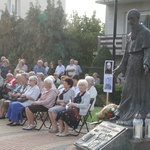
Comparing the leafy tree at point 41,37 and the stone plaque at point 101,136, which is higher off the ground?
the leafy tree at point 41,37

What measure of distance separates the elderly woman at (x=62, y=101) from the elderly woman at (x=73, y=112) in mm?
243

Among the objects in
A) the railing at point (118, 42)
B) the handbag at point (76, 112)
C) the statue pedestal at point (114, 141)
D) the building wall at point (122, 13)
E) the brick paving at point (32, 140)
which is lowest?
the brick paving at point (32, 140)

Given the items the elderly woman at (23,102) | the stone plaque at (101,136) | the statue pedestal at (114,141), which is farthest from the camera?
the elderly woman at (23,102)

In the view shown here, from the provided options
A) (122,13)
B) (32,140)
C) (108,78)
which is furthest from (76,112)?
(122,13)

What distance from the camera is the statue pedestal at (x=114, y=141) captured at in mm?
7535

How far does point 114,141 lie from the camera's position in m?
7.61

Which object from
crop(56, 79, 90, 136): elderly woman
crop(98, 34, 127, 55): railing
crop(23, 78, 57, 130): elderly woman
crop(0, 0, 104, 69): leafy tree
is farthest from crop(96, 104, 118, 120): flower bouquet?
crop(0, 0, 104, 69): leafy tree

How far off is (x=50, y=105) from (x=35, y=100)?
88cm

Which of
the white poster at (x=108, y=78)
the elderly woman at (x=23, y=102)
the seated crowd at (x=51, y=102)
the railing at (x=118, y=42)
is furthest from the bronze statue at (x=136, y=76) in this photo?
the railing at (x=118, y=42)

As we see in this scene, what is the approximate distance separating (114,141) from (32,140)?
2.75m

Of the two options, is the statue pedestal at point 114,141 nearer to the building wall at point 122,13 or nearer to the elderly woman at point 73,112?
the elderly woman at point 73,112

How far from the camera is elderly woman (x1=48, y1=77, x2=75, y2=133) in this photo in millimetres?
10766

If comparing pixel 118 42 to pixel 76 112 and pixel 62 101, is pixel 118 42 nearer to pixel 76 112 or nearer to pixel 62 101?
pixel 62 101

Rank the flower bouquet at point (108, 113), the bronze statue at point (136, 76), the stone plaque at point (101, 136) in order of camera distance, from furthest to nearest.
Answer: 1. the flower bouquet at point (108, 113)
2. the bronze statue at point (136, 76)
3. the stone plaque at point (101, 136)
